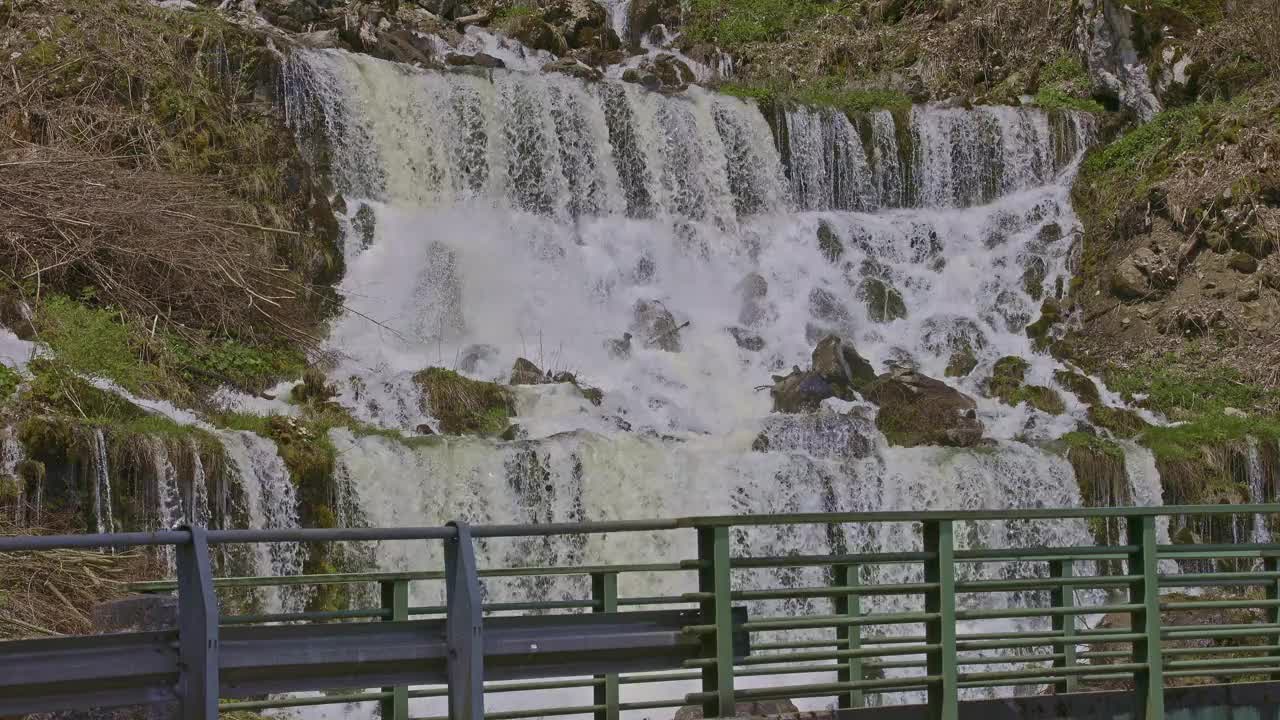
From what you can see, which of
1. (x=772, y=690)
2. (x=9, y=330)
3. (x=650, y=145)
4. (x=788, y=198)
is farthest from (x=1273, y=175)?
(x=772, y=690)

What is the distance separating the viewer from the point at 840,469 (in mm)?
20578

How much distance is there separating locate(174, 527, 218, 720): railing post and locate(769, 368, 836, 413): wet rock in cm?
1669

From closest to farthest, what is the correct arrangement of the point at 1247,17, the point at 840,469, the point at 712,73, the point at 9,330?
the point at 9,330 < the point at 840,469 < the point at 1247,17 < the point at 712,73

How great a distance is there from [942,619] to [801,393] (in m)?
14.9

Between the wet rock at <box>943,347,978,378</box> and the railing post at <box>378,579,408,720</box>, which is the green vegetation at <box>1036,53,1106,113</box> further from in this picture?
the railing post at <box>378,579,408,720</box>

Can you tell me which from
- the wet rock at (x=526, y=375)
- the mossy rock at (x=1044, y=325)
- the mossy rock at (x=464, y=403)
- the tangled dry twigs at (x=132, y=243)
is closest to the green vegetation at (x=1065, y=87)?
the mossy rock at (x=1044, y=325)

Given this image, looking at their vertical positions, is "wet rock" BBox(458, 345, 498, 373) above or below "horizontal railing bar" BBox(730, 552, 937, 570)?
above

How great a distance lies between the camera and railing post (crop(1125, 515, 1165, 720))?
8.91 m

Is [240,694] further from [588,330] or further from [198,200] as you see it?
[588,330]

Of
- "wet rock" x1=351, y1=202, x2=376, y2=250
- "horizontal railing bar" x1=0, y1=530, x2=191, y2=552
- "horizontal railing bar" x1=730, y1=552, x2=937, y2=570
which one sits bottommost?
"horizontal railing bar" x1=0, y1=530, x2=191, y2=552

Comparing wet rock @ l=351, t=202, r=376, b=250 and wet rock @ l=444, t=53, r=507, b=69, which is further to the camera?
wet rock @ l=444, t=53, r=507, b=69

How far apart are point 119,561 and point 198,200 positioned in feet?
23.7

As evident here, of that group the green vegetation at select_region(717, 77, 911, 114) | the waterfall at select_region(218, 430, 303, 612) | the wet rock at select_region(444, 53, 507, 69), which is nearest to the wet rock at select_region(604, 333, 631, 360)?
the wet rock at select_region(444, 53, 507, 69)

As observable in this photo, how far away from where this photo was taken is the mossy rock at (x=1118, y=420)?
23.2m
